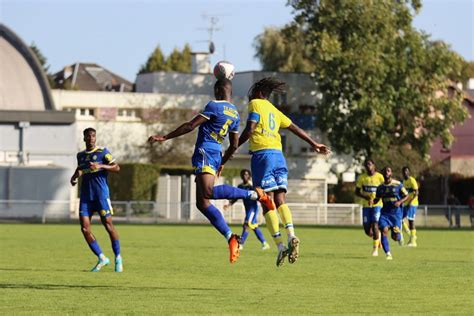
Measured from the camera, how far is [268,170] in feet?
A: 53.0

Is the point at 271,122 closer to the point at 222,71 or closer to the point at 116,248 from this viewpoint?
the point at 222,71

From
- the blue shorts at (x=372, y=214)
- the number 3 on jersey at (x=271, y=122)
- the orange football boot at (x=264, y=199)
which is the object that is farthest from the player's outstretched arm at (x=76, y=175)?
the blue shorts at (x=372, y=214)

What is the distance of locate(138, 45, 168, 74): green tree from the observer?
146500 millimetres

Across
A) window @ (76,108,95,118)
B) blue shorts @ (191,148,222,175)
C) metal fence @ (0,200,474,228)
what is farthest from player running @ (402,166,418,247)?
window @ (76,108,95,118)

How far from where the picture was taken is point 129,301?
13.8 metres

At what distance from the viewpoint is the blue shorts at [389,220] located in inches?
1025

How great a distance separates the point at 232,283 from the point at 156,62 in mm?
131515

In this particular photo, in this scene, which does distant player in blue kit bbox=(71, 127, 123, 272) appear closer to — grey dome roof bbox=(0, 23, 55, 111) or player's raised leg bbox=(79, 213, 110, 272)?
player's raised leg bbox=(79, 213, 110, 272)

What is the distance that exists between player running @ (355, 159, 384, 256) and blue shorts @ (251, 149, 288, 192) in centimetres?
1077

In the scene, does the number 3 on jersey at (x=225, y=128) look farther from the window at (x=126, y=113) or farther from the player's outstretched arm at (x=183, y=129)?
the window at (x=126, y=113)

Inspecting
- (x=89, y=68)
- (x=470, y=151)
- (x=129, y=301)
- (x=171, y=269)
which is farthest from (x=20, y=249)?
(x=89, y=68)

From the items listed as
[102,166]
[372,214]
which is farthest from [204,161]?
[372,214]

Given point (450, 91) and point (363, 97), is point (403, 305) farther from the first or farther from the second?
point (450, 91)

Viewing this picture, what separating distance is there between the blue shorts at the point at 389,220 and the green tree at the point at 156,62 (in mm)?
120119
